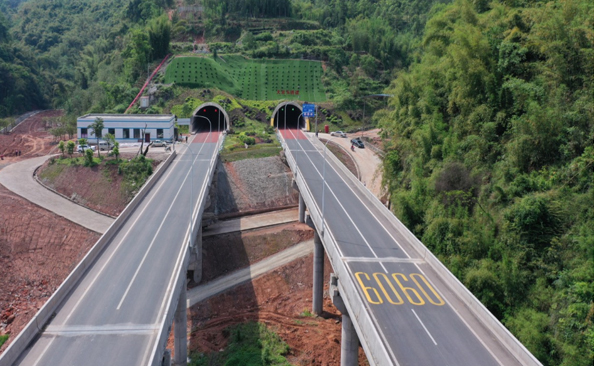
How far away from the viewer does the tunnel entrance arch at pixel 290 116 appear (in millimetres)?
84375

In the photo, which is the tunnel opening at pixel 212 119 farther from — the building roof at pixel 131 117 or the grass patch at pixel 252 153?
the grass patch at pixel 252 153

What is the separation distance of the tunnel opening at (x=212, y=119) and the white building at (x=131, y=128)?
10.6 m

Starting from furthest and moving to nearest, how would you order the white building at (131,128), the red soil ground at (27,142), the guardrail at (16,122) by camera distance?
the guardrail at (16,122)
the red soil ground at (27,142)
the white building at (131,128)

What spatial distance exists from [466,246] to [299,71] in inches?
2959

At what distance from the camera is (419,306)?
23.3 meters

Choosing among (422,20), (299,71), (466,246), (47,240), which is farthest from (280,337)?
(422,20)

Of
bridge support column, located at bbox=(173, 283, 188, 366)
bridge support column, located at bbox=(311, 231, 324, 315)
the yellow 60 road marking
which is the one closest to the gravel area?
bridge support column, located at bbox=(311, 231, 324, 315)

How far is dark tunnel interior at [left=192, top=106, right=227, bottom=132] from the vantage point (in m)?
83.9

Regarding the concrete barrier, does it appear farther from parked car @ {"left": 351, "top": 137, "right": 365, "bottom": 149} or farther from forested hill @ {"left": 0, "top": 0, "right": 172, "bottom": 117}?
forested hill @ {"left": 0, "top": 0, "right": 172, "bottom": 117}

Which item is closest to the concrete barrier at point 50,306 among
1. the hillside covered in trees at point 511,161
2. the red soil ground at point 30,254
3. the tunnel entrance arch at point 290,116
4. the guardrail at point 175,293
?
the guardrail at point 175,293

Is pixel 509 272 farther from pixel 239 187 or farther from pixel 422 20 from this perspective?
pixel 422 20

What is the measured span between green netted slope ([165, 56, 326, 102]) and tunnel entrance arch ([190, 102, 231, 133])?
510 cm

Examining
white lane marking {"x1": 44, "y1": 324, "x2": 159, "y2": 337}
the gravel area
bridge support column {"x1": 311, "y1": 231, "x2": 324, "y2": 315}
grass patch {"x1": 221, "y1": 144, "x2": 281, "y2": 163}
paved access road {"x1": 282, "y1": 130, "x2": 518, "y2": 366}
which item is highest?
grass patch {"x1": 221, "y1": 144, "x2": 281, "y2": 163}

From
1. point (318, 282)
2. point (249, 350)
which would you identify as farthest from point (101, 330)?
point (318, 282)
